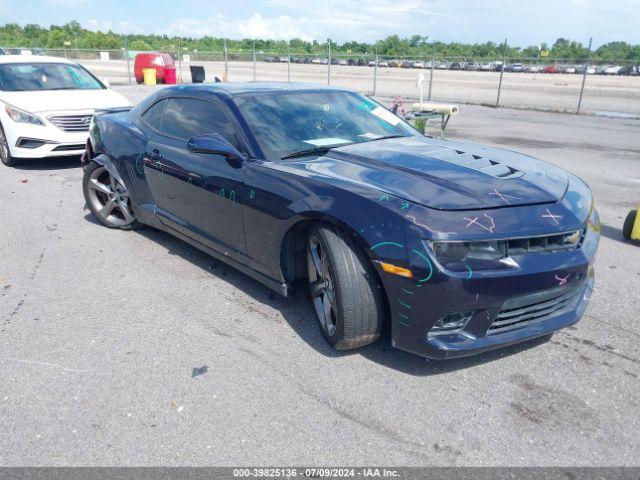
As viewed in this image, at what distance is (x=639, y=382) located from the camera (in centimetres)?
300

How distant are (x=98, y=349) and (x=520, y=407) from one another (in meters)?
2.48

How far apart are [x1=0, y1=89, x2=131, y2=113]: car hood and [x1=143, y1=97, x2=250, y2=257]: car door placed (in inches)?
167

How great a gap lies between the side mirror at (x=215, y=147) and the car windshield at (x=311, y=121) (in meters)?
0.19

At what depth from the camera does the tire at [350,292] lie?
9.70 feet

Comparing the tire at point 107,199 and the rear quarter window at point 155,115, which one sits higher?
the rear quarter window at point 155,115

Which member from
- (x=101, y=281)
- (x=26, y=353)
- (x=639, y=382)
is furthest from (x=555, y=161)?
(x=26, y=353)

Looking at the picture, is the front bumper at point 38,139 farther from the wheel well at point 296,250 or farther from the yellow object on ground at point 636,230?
the yellow object on ground at point 636,230

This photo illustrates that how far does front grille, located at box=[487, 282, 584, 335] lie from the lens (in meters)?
2.84

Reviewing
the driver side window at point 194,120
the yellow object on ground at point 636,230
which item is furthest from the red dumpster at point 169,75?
the yellow object on ground at point 636,230

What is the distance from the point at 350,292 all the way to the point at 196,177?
1.75m

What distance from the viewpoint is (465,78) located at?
39594 mm

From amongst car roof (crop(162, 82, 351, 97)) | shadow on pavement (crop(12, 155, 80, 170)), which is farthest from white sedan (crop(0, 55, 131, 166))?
car roof (crop(162, 82, 351, 97))

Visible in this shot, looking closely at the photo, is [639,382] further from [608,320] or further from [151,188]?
[151,188]

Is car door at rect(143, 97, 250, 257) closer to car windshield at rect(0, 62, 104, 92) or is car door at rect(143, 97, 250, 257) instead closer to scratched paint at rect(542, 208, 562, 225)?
scratched paint at rect(542, 208, 562, 225)
